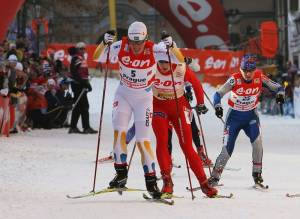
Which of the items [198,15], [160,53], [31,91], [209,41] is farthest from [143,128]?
[209,41]

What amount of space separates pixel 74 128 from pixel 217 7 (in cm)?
1828

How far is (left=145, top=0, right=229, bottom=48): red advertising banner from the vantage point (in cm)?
3219

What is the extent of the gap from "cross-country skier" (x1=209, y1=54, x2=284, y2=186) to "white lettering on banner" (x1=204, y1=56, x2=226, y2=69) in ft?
68.6

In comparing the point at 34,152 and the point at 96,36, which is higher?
the point at 96,36

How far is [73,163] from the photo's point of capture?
1062 cm

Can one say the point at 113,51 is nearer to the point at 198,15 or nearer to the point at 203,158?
the point at 203,158

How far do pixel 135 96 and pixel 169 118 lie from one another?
713 millimetres

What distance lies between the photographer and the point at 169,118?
7863 millimetres

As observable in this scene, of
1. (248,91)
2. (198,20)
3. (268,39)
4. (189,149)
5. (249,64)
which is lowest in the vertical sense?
(189,149)

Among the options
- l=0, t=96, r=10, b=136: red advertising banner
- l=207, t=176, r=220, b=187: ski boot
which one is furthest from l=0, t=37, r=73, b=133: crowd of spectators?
l=207, t=176, r=220, b=187: ski boot

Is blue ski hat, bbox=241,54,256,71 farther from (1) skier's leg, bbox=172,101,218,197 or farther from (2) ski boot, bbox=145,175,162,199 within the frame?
(2) ski boot, bbox=145,175,162,199

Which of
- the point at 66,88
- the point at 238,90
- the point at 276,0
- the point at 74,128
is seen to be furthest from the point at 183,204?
the point at 276,0

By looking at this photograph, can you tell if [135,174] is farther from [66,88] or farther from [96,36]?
[96,36]

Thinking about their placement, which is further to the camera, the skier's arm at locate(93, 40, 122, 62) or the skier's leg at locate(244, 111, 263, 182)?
the skier's leg at locate(244, 111, 263, 182)
